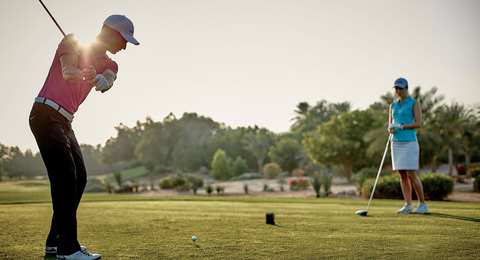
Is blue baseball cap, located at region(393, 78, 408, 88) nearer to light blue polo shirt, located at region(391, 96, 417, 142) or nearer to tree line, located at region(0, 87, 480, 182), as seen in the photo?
light blue polo shirt, located at region(391, 96, 417, 142)

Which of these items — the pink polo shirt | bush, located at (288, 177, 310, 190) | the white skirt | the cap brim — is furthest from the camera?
bush, located at (288, 177, 310, 190)

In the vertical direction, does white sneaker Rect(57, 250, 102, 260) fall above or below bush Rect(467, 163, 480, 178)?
below

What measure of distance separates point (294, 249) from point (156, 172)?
2419 inches

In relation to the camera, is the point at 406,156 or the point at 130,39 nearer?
the point at 130,39

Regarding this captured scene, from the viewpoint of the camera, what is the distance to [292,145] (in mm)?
49844

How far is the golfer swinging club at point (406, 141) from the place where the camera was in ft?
23.6

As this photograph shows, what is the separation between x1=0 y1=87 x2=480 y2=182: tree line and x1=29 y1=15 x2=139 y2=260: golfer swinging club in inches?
1034

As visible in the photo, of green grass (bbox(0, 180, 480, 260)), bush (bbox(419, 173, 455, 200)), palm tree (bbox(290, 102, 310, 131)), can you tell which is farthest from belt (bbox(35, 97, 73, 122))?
palm tree (bbox(290, 102, 310, 131))

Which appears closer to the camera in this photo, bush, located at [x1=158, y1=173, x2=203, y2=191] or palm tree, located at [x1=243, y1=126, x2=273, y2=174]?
bush, located at [x1=158, y1=173, x2=203, y2=191]

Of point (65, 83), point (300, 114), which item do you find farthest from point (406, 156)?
point (300, 114)

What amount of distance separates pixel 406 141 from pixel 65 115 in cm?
607

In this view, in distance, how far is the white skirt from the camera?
23.6ft

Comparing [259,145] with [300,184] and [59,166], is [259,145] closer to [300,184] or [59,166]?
[300,184]

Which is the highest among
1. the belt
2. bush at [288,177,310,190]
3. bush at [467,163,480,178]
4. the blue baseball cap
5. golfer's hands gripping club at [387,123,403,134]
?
the blue baseball cap
